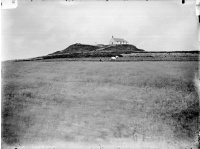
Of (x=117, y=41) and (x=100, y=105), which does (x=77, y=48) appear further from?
(x=100, y=105)

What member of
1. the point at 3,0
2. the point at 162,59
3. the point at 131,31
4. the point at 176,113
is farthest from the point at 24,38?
the point at 176,113

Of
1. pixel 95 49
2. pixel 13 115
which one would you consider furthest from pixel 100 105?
pixel 13 115

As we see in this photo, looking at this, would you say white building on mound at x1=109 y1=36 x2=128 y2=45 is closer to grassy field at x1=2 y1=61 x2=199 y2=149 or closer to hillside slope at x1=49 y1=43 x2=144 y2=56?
hillside slope at x1=49 y1=43 x2=144 y2=56

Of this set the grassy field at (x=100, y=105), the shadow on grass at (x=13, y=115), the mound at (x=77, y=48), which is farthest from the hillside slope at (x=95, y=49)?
the shadow on grass at (x=13, y=115)

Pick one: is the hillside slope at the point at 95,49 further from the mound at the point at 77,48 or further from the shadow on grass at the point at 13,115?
the shadow on grass at the point at 13,115

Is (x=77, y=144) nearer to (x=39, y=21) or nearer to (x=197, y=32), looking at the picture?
(x=39, y=21)

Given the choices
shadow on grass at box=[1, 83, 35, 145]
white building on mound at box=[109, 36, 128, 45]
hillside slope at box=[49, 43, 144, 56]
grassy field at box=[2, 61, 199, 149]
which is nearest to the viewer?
grassy field at box=[2, 61, 199, 149]

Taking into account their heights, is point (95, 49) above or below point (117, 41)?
below

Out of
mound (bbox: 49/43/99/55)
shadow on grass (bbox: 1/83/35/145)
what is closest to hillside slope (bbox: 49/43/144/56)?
mound (bbox: 49/43/99/55)
